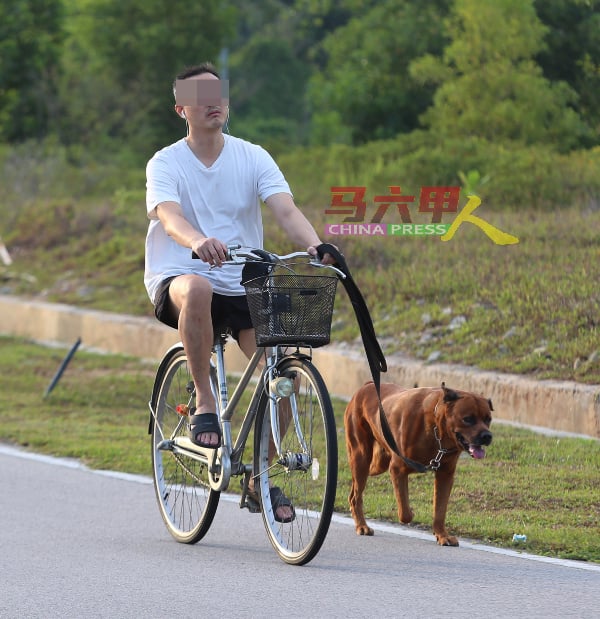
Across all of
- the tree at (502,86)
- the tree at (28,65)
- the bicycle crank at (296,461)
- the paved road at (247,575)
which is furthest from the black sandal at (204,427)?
the tree at (28,65)

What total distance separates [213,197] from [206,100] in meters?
0.43

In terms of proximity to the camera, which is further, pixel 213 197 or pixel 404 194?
pixel 404 194

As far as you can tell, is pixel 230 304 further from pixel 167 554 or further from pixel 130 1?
pixel 130 1

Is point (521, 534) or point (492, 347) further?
point (492, 347)

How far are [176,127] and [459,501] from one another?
2896 centimetres

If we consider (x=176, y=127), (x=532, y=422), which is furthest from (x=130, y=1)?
(x=532, y=422)

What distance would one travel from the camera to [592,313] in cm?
1109

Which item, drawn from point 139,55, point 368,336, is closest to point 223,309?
point 368,336

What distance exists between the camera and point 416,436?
6.88 m

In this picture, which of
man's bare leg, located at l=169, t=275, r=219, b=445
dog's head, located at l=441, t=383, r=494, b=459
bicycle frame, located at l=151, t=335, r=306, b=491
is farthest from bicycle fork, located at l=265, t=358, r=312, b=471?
dog's head, located at l=441, t=383, r=494, b=459

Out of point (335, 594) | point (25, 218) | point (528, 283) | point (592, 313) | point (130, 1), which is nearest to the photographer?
point (335, 594)

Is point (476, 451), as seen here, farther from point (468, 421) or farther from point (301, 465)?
point (301, 465)

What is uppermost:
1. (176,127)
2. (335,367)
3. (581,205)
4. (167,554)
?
(176,127)

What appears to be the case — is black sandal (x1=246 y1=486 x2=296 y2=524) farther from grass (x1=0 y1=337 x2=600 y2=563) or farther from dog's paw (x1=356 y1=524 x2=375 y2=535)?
grass (x1=0 y1=337 x2=600 y2=563)
